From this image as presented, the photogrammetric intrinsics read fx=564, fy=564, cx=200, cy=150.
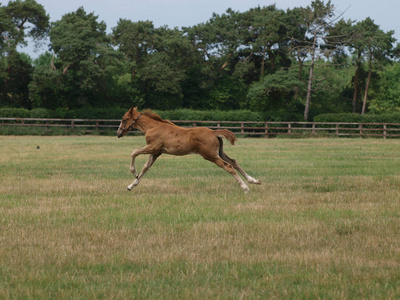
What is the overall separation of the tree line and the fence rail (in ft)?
12.1

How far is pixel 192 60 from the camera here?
210 feet

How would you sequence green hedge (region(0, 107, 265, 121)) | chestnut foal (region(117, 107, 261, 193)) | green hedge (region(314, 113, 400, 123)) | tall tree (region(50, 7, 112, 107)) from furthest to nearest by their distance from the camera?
1. tall tree (region(50, 7, 112, 107))
2. green hedge (region(0, 107, 265, 121))
3. green hedge (region(314, 113, 400, 123))
4. chestnut foal (region(117, 107, 261, 193))

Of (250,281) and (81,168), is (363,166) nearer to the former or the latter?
(81,168)

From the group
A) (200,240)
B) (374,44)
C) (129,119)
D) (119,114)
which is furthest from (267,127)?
(200,240)

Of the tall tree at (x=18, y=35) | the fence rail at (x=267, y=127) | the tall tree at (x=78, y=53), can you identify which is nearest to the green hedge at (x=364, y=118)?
the fence rail at (x=267, y=127)

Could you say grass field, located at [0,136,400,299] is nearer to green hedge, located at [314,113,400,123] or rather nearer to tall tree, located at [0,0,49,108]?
green hedge, located at [314,113,400,123]

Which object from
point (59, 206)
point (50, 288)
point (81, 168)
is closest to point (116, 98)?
point (81, 168)

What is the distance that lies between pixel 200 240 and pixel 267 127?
3901 centimetres

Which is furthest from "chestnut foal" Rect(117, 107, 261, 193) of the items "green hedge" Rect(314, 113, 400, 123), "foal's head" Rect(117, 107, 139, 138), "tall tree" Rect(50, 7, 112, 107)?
"tall tree" Rect(50, 7, 112, 107)

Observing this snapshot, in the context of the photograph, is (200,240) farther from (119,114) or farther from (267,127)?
(119,114)

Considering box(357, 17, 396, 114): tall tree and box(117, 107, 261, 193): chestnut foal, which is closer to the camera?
box(117, 107, 261, 193): chestnut foal

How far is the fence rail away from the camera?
44.4m

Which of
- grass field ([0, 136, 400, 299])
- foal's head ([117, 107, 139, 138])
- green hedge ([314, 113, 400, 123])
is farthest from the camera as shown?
green hedge ([314, 113, 400, 123])

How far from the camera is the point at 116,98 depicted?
65188 millimetres
